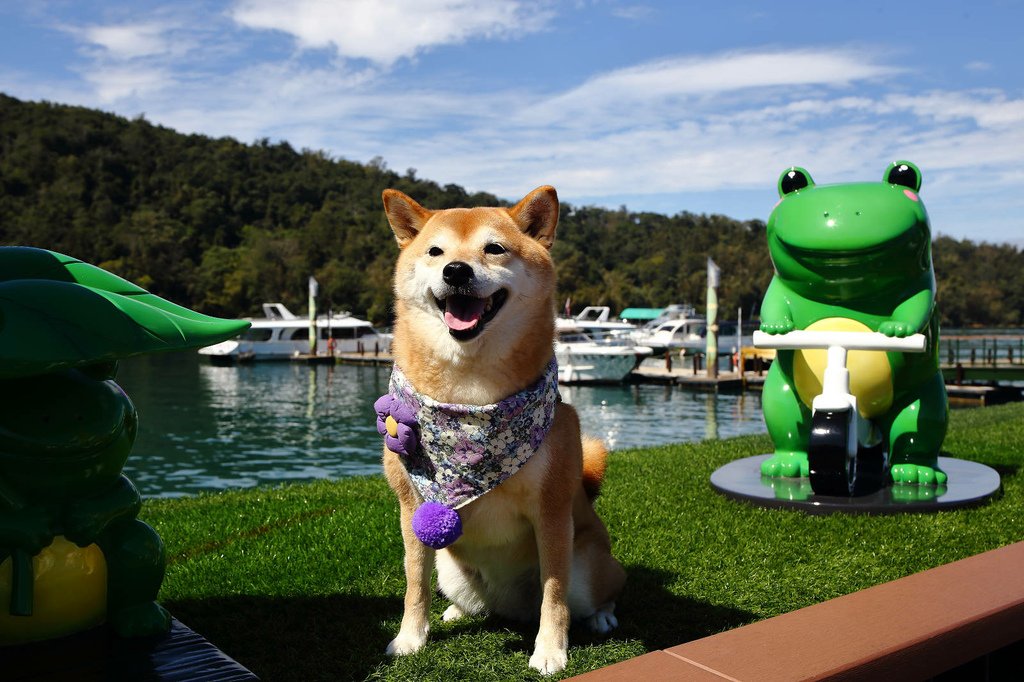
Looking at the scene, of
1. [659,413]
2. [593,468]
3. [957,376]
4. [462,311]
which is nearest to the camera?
[462,311]

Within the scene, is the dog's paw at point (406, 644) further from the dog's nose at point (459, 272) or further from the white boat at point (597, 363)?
the white boat at point (597, 363)

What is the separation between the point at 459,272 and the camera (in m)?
3.10

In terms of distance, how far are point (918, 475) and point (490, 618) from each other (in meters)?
4.00

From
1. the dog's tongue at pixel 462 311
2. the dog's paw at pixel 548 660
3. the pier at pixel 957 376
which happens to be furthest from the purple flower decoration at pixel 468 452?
the pier at pixel 957 376

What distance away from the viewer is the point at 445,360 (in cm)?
331

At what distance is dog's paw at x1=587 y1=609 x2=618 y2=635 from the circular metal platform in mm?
2601

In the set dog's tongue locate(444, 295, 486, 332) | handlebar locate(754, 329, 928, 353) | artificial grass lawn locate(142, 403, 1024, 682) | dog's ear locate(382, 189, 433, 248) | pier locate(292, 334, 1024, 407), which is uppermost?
dog's ear locate(382, 189, 433, 248)

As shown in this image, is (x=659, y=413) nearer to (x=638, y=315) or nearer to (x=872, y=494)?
(x=872, y=494)

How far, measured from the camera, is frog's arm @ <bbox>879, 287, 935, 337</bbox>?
6031 mm

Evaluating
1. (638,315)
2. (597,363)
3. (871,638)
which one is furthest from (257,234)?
(871,638)

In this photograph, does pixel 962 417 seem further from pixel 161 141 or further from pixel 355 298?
pixel 161 141

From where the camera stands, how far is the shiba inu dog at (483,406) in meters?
3.26

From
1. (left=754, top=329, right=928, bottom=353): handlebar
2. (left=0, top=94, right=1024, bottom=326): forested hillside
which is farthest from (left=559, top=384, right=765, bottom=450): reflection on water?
(left=0, top=94, right=1024, bottom=326): forested hillside

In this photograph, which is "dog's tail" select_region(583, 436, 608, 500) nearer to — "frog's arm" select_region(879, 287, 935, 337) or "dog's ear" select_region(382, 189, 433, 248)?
"dog's ear" select_region(382, 189, 433, 248)
